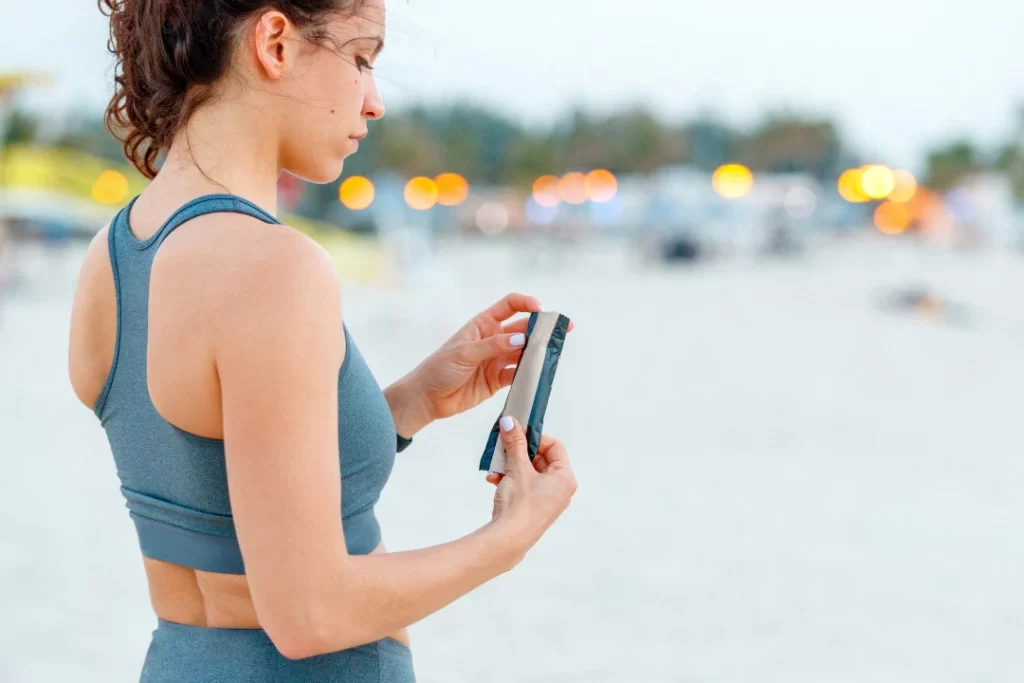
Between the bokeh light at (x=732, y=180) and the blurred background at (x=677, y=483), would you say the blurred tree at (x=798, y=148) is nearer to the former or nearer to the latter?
the bokeh light at (x=732, y=180)

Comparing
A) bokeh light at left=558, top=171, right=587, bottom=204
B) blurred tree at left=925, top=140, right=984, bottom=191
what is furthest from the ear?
blurred tree at left=925, top=140, right=984, bottom=191

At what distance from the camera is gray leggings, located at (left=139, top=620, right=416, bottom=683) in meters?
0.96

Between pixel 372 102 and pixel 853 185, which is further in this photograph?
pixel 853 185

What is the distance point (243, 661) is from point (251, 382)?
0.31m

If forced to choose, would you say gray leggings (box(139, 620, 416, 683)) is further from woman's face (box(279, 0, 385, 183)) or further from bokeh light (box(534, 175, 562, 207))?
bokeh light (box(534, 175, 562, 207))

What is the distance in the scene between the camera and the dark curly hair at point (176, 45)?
91 centimetres

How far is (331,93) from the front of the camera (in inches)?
37.9

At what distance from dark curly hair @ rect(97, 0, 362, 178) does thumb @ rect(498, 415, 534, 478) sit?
391 mm

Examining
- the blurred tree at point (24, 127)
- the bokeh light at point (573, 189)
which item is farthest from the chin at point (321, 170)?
the bokeh light at point (573, 189)

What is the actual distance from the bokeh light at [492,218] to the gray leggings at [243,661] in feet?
158

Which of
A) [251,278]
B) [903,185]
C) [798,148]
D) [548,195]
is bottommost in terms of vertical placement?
[548,195]

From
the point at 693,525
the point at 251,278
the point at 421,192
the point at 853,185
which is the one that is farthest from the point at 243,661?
the point at 853,185

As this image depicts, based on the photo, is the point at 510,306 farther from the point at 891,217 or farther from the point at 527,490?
the point at 891,217

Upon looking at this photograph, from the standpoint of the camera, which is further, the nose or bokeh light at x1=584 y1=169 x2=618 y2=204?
bokeh light at x1=584 y1=169 x2=618 y2=204
